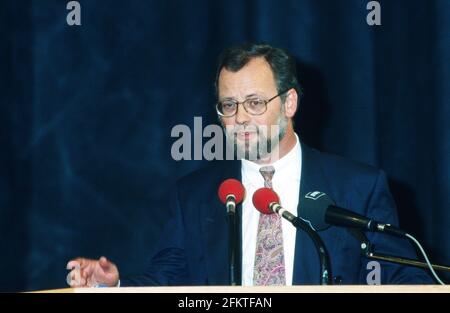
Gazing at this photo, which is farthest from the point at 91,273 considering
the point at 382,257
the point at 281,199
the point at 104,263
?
the point at 281,199

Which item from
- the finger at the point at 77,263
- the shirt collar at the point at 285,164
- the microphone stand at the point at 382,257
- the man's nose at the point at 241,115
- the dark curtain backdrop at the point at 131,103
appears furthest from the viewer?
the dark curtain backdrop at the point at 131,103

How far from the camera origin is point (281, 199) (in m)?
2.48

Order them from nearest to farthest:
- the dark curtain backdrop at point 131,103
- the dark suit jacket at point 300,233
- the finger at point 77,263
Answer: the finger at point 77,263 < the dark suit jacket at point 300,233 < the dark curtain backdrop at point 131,103

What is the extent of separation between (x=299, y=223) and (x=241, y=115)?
0.82 metres

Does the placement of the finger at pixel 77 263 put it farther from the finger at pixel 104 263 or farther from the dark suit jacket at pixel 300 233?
the dark suit jacket at pixel 300 233

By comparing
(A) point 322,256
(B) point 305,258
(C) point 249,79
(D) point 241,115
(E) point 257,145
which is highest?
(C) point 249,79

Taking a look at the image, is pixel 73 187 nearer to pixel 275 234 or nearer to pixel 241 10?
pixel 241 10

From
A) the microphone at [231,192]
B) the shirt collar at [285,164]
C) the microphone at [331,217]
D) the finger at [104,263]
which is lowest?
the finger at [104,263]

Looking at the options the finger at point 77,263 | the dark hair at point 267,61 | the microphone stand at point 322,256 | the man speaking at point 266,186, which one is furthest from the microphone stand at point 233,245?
the dark hair at point 267,61

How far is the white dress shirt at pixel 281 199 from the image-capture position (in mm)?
2363

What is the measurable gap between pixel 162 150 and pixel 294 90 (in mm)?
1040

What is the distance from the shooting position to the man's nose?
2408 millimetres

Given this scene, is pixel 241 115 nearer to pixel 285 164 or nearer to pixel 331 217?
pixel 285 164

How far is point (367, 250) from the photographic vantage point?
164 centimetres
